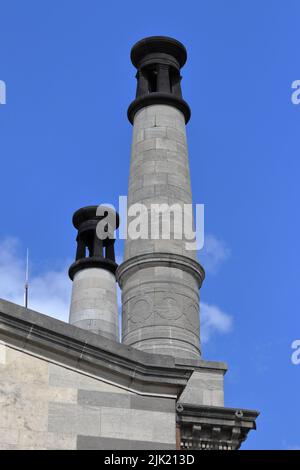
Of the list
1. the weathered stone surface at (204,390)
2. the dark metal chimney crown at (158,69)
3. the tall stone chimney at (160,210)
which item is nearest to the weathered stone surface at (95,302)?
the dark metal chimney crown at (158,69)

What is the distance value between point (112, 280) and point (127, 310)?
15.8m

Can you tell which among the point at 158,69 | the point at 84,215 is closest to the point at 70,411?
the point at 158,69

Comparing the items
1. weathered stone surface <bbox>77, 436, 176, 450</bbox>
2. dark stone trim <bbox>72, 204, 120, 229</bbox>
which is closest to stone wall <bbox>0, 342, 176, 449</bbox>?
weathered stone surface <bbox>77, 436, 176, 450</bbox>

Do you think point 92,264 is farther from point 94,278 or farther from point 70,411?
point 70,411

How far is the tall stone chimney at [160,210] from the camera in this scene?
75.0 feet

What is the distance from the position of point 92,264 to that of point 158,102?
13.9 meters

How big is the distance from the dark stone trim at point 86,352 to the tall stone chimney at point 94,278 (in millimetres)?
20509

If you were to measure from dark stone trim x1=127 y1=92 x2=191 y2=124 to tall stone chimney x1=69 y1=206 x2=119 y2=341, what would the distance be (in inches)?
479

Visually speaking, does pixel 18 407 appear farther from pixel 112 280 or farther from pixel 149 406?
pixel 112 280

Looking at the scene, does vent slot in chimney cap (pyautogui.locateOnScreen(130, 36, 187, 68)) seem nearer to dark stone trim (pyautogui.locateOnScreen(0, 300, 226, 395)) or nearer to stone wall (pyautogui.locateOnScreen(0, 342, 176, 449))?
dark stone trim (pyautogui.locateOnScreen(0, 300, 226, 395))

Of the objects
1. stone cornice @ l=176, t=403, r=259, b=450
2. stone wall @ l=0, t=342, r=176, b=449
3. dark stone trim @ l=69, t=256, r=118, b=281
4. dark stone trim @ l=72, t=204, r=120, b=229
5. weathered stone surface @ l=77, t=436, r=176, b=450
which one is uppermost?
dark stone trim @ l=72, t=204, r=120, b=229

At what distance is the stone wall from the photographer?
50.5ft

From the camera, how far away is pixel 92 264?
3934 centimetres

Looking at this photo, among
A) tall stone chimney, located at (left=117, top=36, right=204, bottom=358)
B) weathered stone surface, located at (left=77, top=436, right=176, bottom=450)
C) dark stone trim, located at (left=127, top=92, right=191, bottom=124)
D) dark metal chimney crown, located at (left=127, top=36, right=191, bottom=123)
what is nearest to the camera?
weathered stone surface, located at (left=77, top=436, right=176, bottom=450)
